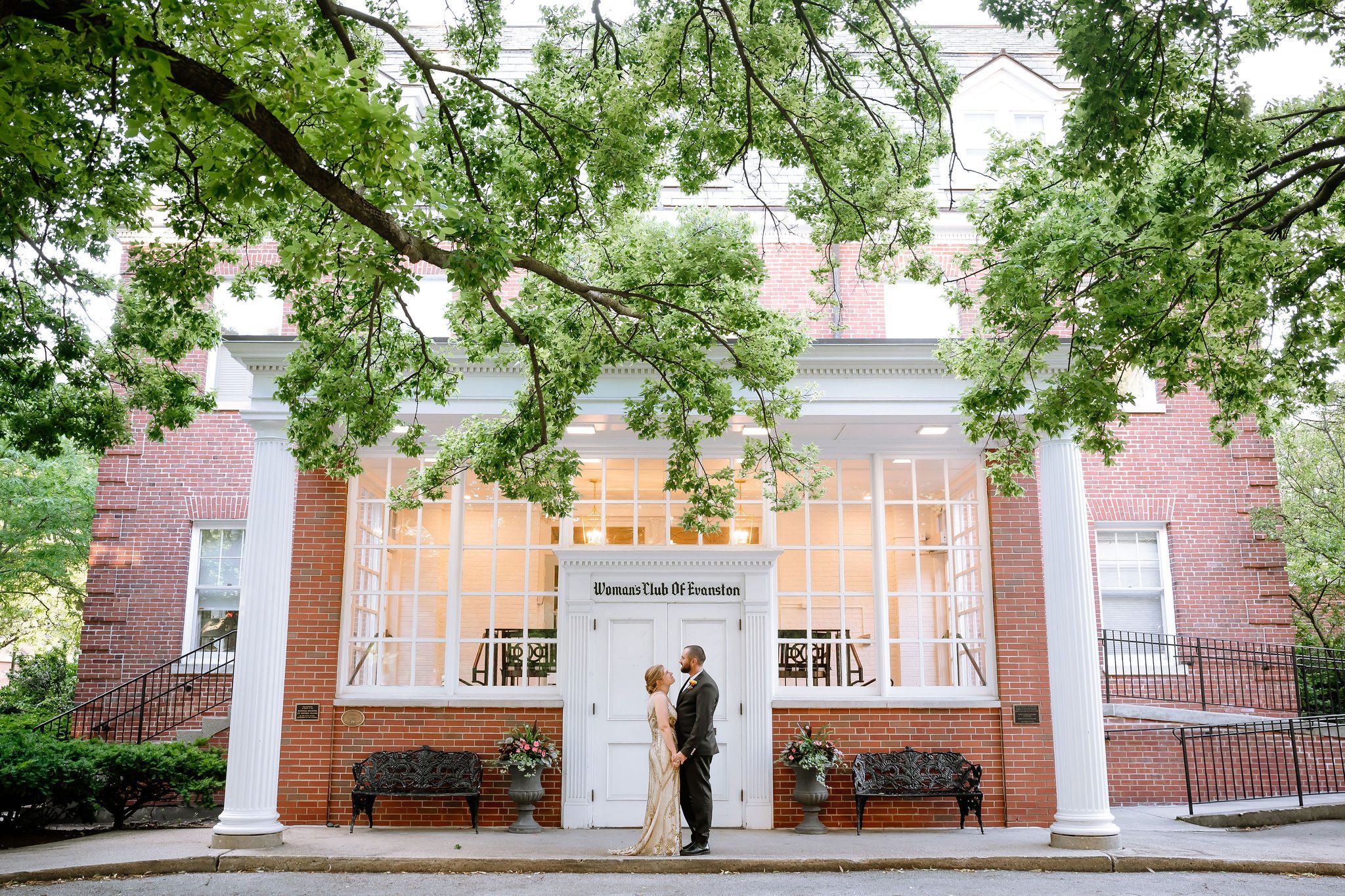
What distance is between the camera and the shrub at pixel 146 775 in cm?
1188

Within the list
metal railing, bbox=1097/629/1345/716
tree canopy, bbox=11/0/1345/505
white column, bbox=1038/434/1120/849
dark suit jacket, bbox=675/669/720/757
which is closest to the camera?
tree canopy, bbox=11/0/1345/505

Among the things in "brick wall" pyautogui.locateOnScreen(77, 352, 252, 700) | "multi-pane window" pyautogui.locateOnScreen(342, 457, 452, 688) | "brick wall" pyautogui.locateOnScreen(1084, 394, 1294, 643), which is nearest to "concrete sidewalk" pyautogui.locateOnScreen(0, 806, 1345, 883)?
"multi-pane window" pyautogui.locateOnScreen(342, 457, 452, 688)

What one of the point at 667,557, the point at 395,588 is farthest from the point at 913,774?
the point at 395,588

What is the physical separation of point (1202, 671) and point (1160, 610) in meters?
1.13

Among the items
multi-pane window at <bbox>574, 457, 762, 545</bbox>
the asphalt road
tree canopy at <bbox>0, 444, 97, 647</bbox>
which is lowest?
the asphalt road

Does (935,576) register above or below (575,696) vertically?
above

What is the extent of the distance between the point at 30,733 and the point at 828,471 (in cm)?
921

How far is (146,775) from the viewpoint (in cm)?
1209

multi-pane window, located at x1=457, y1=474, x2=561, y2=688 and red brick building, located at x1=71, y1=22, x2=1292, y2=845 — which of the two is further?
multi-pane window, located at x1=457, y1=474, x2=561, y2=688

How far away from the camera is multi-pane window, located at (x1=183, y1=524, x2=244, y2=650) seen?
16688 millimetres

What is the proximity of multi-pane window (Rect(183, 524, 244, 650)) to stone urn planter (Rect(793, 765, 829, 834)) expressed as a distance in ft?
31.3

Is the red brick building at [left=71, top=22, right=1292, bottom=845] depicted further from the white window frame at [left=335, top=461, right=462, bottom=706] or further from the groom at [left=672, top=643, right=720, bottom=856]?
the groom at [left=672, top=643, right=720, bottom=856]

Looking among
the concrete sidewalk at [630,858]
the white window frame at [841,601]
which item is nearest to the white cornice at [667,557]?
the white window frame at [841,601]

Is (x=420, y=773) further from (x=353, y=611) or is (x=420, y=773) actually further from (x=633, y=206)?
(x=633, y=206)
